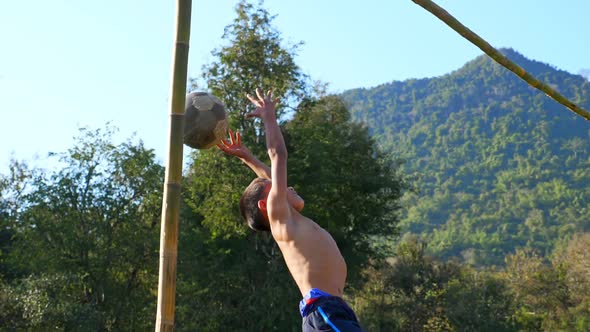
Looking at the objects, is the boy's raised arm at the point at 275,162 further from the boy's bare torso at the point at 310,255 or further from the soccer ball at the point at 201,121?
the soccer ball at the point at 201,121

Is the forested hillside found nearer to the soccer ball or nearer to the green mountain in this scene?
the soccer ball

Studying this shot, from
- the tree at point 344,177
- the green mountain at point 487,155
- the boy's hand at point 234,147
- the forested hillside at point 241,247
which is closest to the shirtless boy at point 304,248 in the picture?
the boy's hand at point 234,147

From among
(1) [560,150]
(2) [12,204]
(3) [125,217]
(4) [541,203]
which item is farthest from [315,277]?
(1) [560,150]

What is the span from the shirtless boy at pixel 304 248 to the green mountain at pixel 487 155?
54.3m

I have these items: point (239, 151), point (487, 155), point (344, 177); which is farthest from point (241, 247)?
point (487, 155)

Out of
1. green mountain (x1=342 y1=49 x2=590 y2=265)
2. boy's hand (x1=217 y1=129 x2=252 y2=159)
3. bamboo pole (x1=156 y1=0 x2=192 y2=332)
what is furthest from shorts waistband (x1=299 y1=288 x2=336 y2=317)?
green mountain (x1=342 y1=49 x2=590 y2=265)

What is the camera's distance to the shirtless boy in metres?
4.43

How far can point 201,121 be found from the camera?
498 cm

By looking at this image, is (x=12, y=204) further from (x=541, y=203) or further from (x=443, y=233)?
(x=541, y=203)

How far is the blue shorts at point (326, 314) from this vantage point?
4.38m

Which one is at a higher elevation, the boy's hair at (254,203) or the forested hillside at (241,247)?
the boy's hair at (254,203)

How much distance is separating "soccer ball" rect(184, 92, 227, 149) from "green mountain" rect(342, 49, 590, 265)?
53.9m

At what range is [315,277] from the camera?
14.9ft

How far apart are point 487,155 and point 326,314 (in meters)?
88.1
